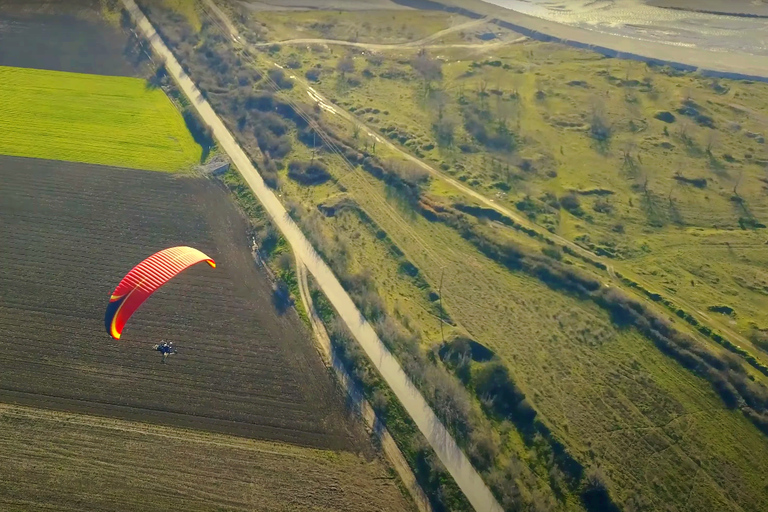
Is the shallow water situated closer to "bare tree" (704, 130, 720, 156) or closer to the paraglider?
"bare tree" (704, 130, 720, 156)

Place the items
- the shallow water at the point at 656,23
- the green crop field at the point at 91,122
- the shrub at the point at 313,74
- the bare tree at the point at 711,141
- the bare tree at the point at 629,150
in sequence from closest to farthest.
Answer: the green crop field at the point at 91,122, the bare tree at the point at 629,150, the bare tree at the point at 711,141, the shrub at the point at 313,74, the shallow water at the point at 656,23

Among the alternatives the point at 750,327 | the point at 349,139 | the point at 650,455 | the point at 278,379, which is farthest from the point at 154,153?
the point at 750,327

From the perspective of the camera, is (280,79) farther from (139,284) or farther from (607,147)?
(139,284)

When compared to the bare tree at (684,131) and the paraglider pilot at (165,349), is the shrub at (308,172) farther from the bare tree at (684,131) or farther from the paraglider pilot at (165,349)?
the bare tree at (684,131)

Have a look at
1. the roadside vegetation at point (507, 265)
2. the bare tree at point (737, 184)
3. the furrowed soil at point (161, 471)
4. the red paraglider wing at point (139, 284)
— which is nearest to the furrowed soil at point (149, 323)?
the furrowed soil at point (161, 471)

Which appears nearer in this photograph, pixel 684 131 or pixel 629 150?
pixel 629 150

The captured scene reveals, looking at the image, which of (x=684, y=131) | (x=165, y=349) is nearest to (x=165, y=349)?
(x=165, y=349)
